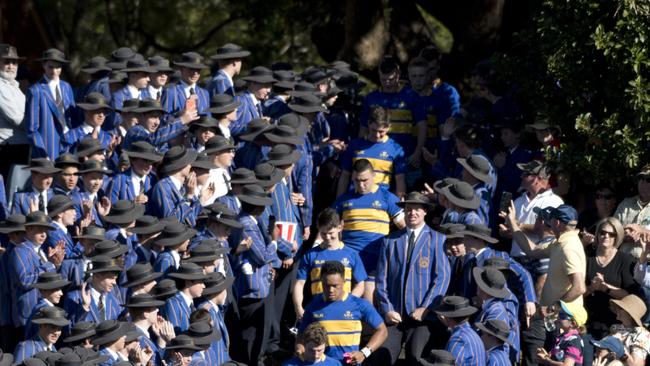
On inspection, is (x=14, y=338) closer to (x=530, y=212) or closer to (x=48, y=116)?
(x=48, y=116)

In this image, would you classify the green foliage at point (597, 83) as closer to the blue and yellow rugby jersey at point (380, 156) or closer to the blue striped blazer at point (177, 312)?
the blue and yellow rugby jersey at point (380, 156)

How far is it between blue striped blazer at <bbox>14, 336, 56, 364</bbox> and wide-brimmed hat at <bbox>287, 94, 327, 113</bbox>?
5032 mm

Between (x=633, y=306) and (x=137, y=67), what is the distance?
6.92 meters

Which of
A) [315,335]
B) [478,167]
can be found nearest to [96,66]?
[478,167]

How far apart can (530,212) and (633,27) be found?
2213mm

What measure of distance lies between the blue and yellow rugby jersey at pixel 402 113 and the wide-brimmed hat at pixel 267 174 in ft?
6.93

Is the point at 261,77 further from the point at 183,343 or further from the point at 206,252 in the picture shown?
the point at 183,343

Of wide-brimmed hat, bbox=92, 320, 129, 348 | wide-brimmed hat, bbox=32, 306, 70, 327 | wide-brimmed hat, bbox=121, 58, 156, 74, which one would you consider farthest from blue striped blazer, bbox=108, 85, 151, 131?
wide-brimmed hat, bbox=92, 320, 129, 348

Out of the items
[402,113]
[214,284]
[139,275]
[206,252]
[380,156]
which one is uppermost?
[402,113]

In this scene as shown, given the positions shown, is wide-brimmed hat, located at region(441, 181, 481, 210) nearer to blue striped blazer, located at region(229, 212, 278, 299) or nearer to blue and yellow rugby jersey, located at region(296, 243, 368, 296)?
blue and yellow rugby jersey, located at region(296, 243, 368, 296)

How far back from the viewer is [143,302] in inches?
583

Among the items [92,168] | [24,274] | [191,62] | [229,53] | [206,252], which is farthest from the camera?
[229,53]

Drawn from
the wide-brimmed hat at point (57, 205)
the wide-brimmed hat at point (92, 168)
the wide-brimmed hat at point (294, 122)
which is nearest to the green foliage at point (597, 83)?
the wide-brimmed hat at point (294, 122)

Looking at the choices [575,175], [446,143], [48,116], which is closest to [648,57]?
[575,175]
